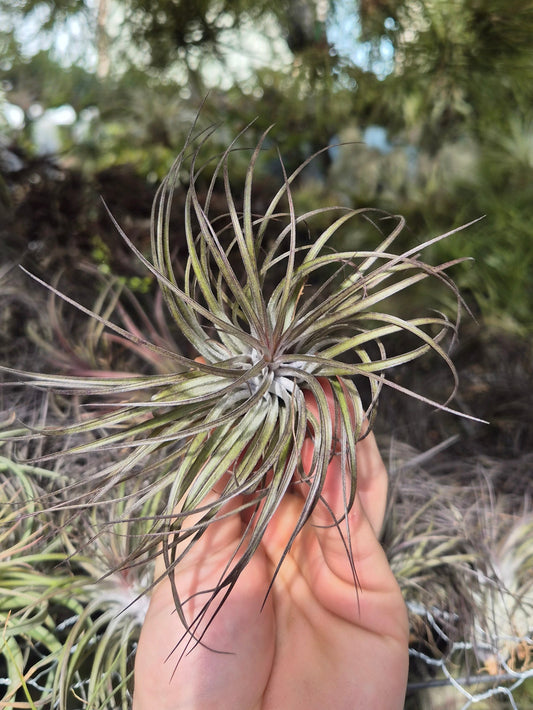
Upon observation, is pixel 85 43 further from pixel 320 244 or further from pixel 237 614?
pixel 237 614

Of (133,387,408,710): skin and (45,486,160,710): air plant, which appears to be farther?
(45,486,160,710): air plant

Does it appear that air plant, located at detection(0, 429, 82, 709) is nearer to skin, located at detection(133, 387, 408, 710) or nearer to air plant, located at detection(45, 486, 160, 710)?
air plant, located at detection(45, 486, 160, 710)

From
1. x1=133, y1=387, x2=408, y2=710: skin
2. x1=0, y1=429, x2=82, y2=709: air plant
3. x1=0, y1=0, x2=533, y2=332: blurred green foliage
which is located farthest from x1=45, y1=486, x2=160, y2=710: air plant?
x1=0, y1=0, x2=533, y2=332: blurred green foliage

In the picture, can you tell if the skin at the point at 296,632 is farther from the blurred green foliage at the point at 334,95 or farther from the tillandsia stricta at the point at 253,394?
the blurred green foliage at the point at 334,95

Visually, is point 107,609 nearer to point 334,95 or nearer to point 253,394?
point 253,394

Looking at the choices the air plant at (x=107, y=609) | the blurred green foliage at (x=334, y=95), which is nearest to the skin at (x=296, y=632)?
the air plant at (x=107, y=609)

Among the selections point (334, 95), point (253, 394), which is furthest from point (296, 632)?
point (334, 95)
